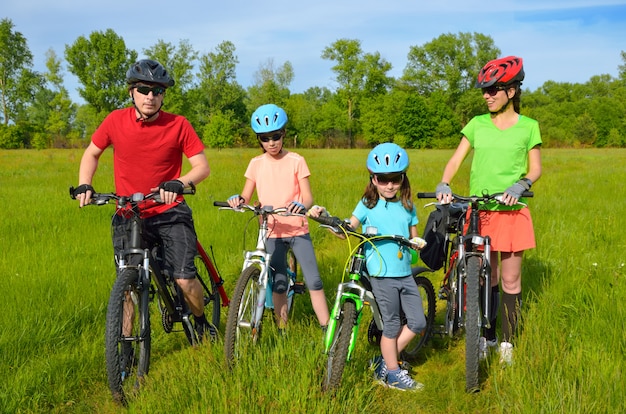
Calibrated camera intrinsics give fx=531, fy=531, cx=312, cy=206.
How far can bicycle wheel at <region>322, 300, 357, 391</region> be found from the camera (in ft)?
10.7

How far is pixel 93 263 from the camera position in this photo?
21.1 ft

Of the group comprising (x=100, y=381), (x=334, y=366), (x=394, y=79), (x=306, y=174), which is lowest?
(x=100, y=381)

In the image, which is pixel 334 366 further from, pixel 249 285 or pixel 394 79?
pixel 394 79

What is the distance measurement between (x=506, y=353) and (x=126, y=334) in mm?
2823

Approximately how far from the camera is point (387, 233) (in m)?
3.84

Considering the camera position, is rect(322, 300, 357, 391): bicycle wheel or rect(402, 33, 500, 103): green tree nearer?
rect(322, 300, 357, 391): bicycle wheel

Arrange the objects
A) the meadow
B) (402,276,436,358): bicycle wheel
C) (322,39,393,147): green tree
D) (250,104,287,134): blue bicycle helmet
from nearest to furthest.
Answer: the meadow, (250,104,287,134): blue bicycle helmet, (402,276,436,358): bicycle wheel, (322,39,393,147): green tree

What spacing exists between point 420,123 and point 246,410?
7101cm

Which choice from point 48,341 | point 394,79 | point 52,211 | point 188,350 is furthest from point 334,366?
point 394,79

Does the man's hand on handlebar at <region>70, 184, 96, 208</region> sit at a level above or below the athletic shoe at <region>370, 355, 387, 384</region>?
above

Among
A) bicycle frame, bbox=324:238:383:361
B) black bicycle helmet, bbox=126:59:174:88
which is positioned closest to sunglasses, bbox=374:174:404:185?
bicycle frame, bbox=324:238:383:361

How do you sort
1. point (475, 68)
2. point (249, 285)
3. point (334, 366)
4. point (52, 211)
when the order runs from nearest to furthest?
1. point (334, 366)
2. point (249, 285)
3. point (52, 211)
4. point (475, 68)

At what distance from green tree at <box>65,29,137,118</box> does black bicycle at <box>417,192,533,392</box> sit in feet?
205

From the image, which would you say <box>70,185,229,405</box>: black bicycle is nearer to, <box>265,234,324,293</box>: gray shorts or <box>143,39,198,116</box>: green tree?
<box>265,234,324,293</box>: gray shorts
